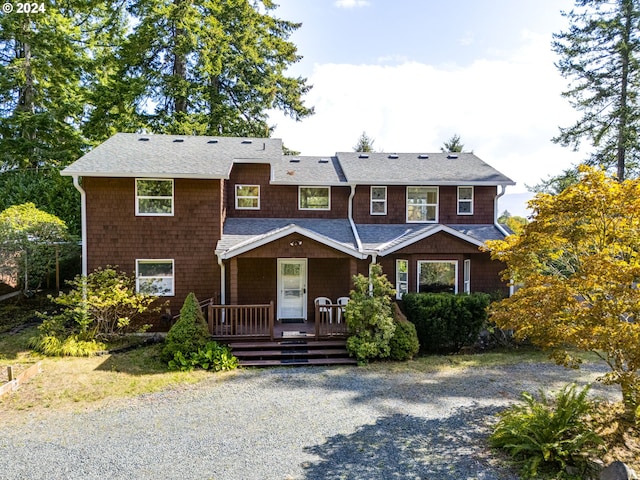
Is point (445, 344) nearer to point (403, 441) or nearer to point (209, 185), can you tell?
point (403, 441)

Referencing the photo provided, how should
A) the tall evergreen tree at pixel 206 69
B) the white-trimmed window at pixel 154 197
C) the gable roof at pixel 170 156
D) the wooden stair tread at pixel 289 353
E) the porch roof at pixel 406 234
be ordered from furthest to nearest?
the tall evergreen tree at pixel 206 69 → the porch roof at pixel 406 234 → the white-trimmed window at pixel 154 197 → the gable roof at pixel 170 156 → the wooden stair tread at pixel 289 353

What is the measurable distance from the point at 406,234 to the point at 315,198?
3.79 meters

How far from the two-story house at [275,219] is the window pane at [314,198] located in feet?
0.13

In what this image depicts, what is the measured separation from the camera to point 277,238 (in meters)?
11.8

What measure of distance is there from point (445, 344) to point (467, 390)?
3.19m

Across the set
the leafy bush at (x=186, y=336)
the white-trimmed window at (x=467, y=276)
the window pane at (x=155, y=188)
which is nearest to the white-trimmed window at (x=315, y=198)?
the window pane at (x=155, y=188)

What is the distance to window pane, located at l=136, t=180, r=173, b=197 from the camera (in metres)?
12.3

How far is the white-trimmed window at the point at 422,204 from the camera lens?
14805 mm

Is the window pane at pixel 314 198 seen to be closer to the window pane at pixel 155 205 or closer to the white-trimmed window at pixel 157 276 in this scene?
the window pane at pixel 155 205

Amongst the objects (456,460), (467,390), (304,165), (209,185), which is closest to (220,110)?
(304,165)

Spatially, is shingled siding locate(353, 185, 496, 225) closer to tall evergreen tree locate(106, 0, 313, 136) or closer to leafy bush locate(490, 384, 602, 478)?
leafy bush locate(490, 384, 602, 478)

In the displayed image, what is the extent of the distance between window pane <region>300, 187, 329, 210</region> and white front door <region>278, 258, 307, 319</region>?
7.80 feet

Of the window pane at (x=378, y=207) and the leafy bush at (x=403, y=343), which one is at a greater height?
the window pane at (x=378, y=207)

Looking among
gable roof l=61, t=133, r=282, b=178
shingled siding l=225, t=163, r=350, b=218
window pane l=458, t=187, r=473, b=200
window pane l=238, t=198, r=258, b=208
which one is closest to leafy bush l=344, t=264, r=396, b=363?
shingled siding l=225, t=163, r=350, b=218
